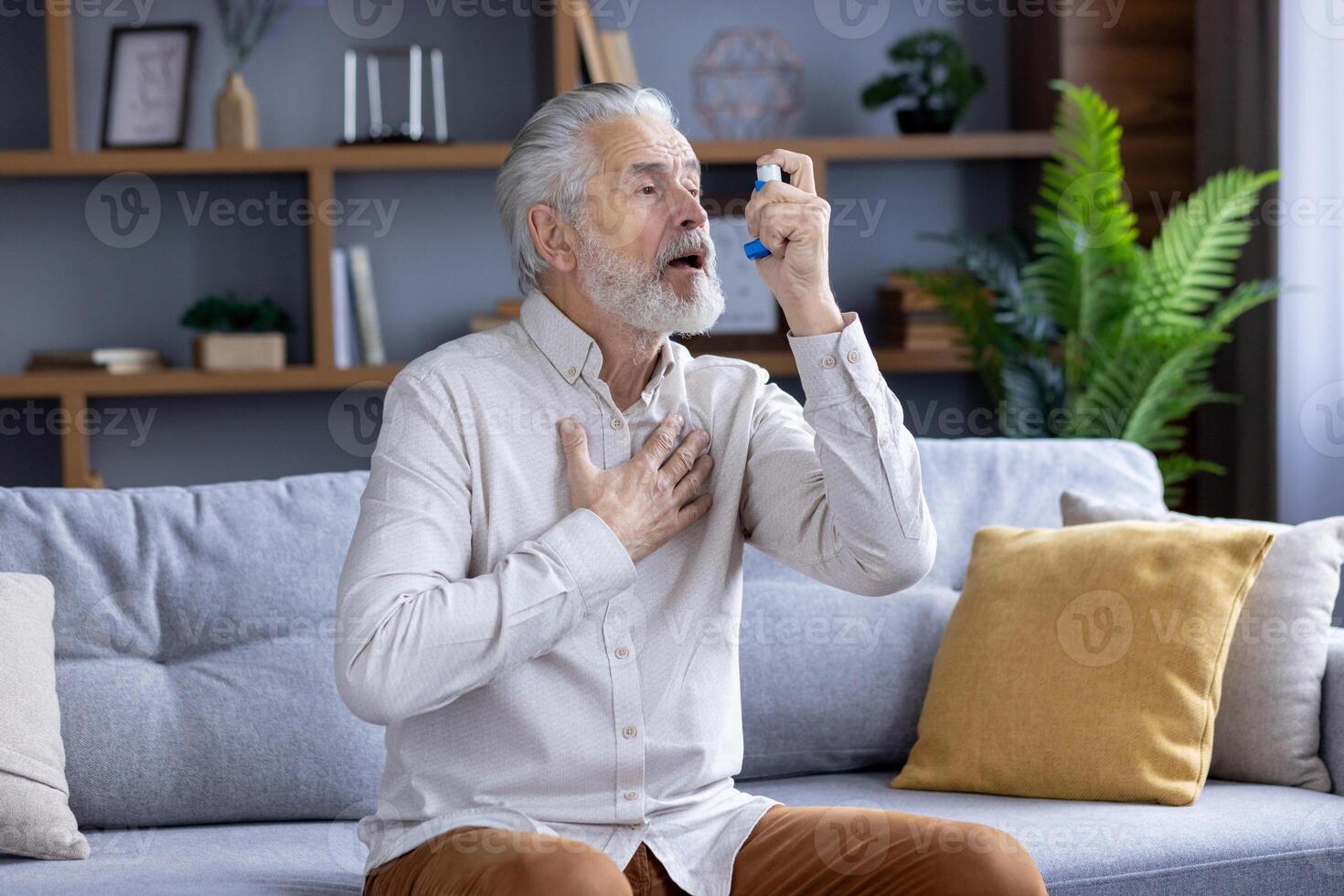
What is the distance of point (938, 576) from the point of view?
2.27m

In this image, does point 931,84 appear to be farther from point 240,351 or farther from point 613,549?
point 613,549

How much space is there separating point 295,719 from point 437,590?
0.67 meters

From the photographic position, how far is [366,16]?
379 centimetres

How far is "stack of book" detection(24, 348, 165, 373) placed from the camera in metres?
3.52

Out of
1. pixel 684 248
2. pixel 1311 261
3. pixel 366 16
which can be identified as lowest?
pixel 684 248

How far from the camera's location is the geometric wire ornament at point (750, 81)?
3904 millimetres

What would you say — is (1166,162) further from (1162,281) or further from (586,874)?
(586,874)

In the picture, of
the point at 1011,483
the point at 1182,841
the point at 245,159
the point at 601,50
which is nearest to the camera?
the point at 1182,841

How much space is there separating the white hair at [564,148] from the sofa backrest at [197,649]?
0.66 m
